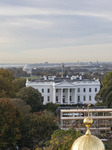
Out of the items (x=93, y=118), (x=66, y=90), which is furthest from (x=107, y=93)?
(x=66, y=90)

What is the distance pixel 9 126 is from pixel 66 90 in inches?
2044

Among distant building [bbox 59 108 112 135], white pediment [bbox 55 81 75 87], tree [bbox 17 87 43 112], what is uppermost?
white pediment [bbox 55 81 75 87]

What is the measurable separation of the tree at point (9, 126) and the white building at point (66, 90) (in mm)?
47881

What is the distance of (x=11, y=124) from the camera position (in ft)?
Result: 109

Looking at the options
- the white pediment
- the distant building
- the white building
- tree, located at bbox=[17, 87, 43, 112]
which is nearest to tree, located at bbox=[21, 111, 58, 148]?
the distant building

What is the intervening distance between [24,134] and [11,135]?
1508 mm

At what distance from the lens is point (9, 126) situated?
108 feet

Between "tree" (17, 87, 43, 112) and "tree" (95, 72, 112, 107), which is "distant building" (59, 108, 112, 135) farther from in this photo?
"tree" (17, 87, 43, 112)

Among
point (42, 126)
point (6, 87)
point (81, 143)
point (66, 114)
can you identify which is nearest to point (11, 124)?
point (42, 126)

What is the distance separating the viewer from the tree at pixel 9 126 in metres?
31.9

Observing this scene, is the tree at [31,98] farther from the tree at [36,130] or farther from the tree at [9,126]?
the tree at [36,130]

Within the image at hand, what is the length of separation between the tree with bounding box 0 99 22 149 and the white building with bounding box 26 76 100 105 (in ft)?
157

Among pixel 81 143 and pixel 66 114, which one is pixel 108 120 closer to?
pixel 66 114

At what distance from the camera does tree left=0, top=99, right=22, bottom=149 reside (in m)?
31.9
